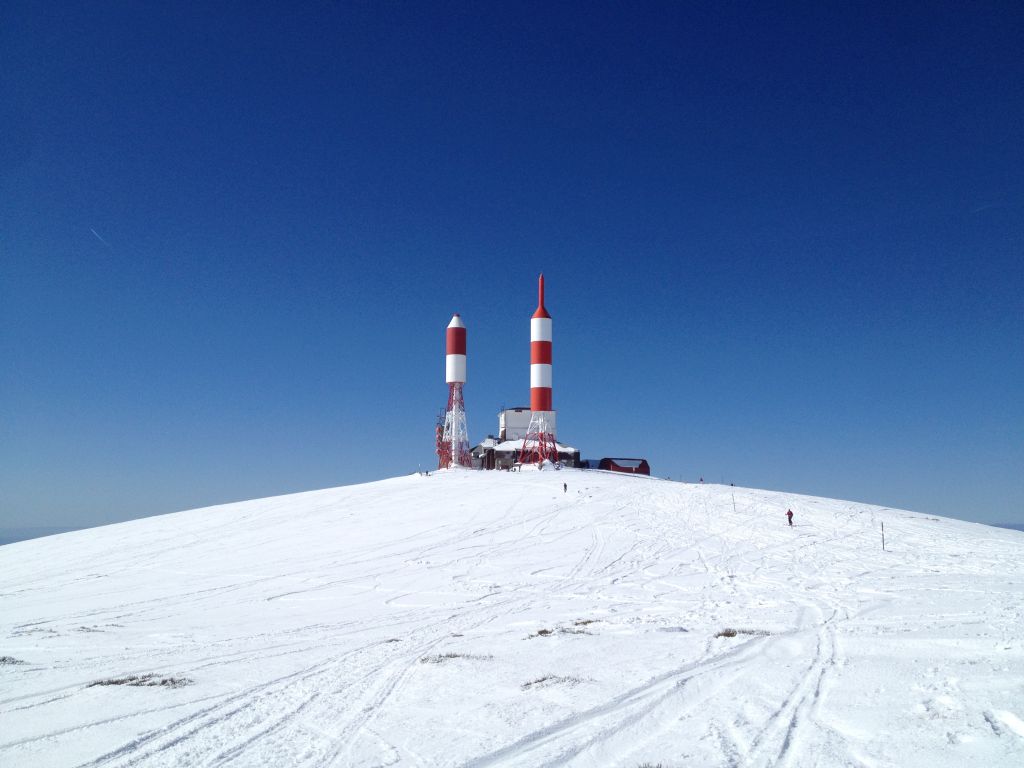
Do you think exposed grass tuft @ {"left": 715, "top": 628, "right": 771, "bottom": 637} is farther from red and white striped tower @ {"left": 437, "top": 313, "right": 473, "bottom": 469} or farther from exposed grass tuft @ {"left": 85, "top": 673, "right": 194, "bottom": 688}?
red and white striped tower @ {"left": 437, "top": 313, "right": 473, "bottom": 469}

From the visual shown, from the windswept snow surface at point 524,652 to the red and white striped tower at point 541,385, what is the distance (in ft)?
88.9

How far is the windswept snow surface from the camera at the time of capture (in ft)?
22.1

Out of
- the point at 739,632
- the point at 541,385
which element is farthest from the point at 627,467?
the point at 739,632

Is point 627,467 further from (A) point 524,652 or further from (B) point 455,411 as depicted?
(A) point 524,652

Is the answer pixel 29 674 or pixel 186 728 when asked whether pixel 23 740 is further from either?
pixel 29 674

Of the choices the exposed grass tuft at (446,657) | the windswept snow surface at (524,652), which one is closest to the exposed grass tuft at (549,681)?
the windswept snow surface at (524,652)

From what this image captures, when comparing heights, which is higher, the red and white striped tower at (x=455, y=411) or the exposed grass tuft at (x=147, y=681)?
the red and white striped tower at (x=455, y=411)

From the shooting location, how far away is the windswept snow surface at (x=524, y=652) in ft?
22.1

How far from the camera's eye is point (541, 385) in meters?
51.6

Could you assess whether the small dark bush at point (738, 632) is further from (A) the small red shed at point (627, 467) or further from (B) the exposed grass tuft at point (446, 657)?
(A) the small red shed at point (627, 467)

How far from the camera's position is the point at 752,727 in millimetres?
6891

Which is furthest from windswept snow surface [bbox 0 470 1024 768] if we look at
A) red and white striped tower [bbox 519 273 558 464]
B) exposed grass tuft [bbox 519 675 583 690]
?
red and white striped tower [bbox 519 273 558 464]

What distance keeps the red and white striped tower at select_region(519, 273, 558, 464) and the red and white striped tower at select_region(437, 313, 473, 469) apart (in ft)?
18.0

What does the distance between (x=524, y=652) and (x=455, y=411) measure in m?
44.0
